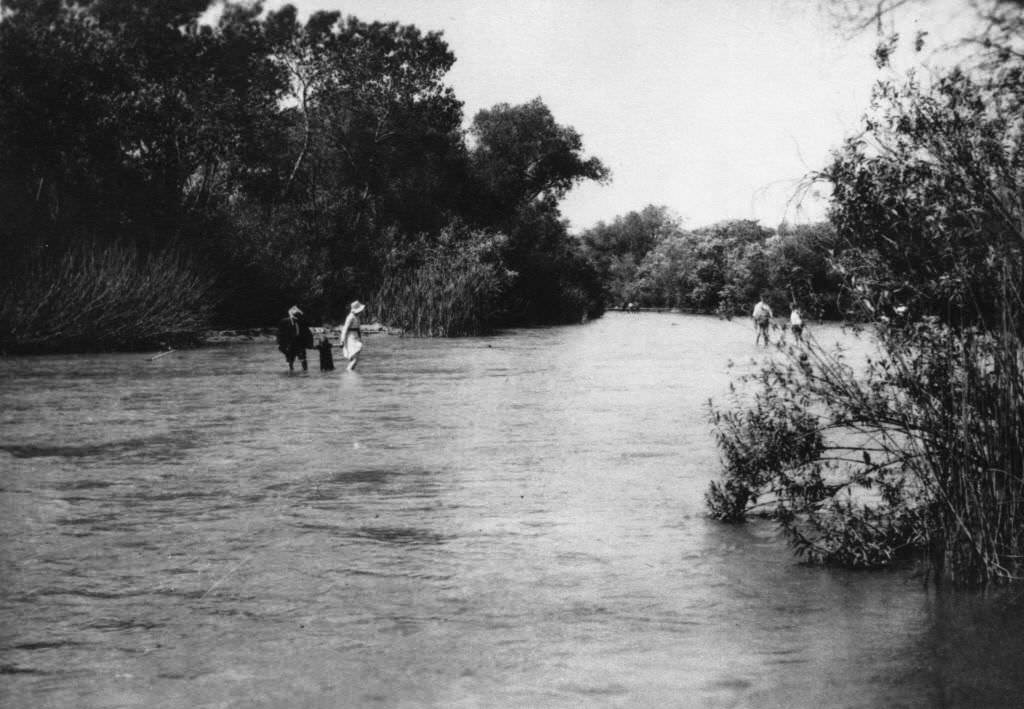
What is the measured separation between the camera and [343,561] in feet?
25.0

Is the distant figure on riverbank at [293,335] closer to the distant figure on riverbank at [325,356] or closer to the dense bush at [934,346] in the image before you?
the distant figure on riverbank at [325,356]

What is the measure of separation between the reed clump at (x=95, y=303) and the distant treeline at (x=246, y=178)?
8cm

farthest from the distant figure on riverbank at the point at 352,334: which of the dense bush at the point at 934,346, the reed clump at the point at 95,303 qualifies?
the dense bush at the point at 934,346

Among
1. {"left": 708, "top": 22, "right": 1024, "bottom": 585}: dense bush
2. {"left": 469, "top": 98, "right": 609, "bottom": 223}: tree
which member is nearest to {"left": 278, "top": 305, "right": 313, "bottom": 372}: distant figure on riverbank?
{"left": 708, "top": 22, "right": 1024, "bottom": 585}: dense bush

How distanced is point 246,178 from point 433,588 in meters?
41.4

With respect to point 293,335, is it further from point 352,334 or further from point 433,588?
point 433,588

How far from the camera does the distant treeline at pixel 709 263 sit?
26.0 feet

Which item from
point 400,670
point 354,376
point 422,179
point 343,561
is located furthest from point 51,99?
point 400,670

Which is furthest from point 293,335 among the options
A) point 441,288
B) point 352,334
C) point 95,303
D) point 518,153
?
point 518,153

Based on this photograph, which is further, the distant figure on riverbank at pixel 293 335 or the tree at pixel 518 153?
the tree at pixel 518 153

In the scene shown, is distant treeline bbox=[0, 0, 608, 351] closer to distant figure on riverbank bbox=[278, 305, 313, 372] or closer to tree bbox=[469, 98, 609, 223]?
tree bbox=[469, 98, 609, 223]

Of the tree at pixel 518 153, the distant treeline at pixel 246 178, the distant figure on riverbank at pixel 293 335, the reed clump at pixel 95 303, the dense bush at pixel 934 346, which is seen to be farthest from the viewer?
the tree at pixel 518 153

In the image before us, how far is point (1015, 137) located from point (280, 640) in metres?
5.19

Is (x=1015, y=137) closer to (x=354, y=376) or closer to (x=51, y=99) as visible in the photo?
(x=354, y=376)
